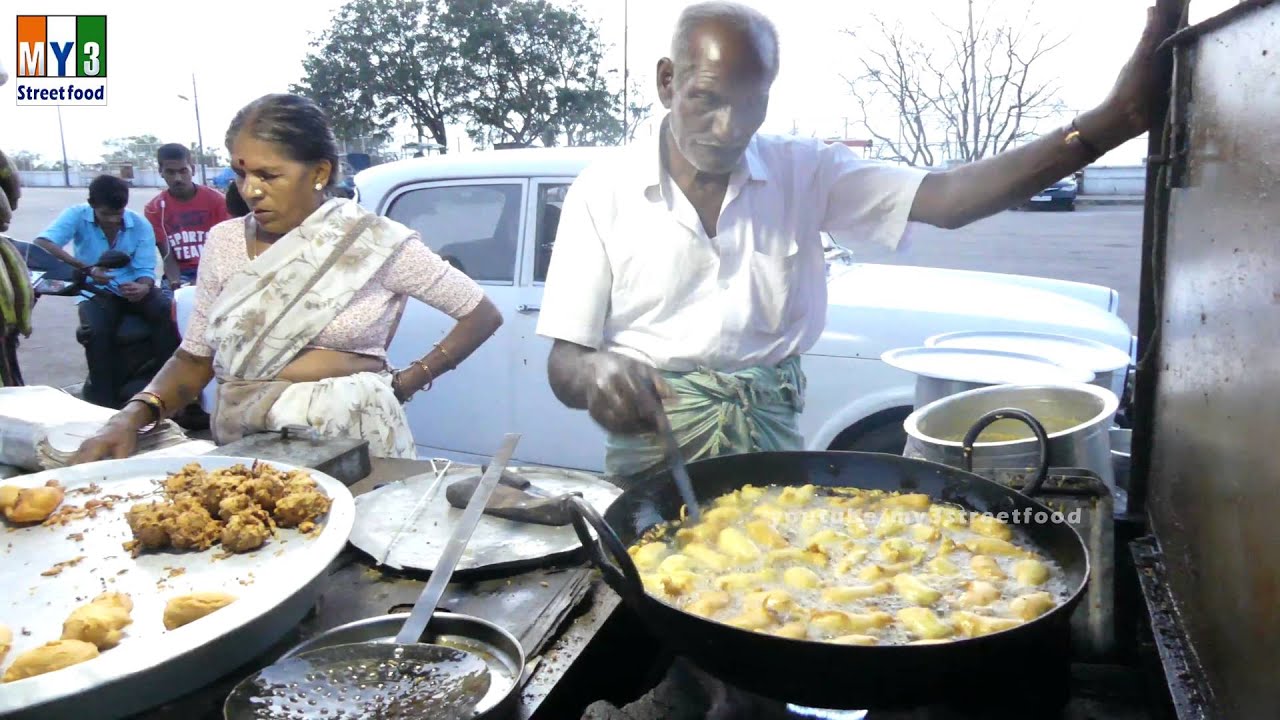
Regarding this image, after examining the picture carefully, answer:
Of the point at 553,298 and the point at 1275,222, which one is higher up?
the point at 1275,222

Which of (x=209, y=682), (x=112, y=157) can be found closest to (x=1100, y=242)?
(x=209, y=682)

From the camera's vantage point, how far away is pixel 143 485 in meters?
1.90

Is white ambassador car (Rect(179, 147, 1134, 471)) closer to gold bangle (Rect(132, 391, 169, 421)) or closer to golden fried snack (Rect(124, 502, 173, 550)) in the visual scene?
gold bangle (Rect(132, 391, 169, 421))

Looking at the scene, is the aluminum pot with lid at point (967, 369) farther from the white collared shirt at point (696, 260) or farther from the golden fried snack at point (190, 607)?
the golden fried snack at point (190, 607)

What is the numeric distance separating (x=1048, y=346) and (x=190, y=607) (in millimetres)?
2747

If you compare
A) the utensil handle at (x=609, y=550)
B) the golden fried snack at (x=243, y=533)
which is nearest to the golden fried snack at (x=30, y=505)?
the golden fried snack at (x=243, y=533)

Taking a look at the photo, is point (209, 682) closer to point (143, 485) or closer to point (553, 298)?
point (143, 485)

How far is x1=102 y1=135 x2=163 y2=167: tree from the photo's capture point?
3356 cm

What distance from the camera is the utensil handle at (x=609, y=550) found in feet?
3.74

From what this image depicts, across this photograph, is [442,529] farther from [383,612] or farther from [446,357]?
[446,357]

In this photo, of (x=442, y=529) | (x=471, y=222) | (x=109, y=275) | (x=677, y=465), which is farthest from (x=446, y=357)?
(x=109, y=275)

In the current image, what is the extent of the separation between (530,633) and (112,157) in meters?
39.2

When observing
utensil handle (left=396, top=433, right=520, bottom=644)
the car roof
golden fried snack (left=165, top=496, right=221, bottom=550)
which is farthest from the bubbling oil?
the car roof

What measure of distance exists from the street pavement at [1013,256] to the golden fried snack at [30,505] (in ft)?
18.7
